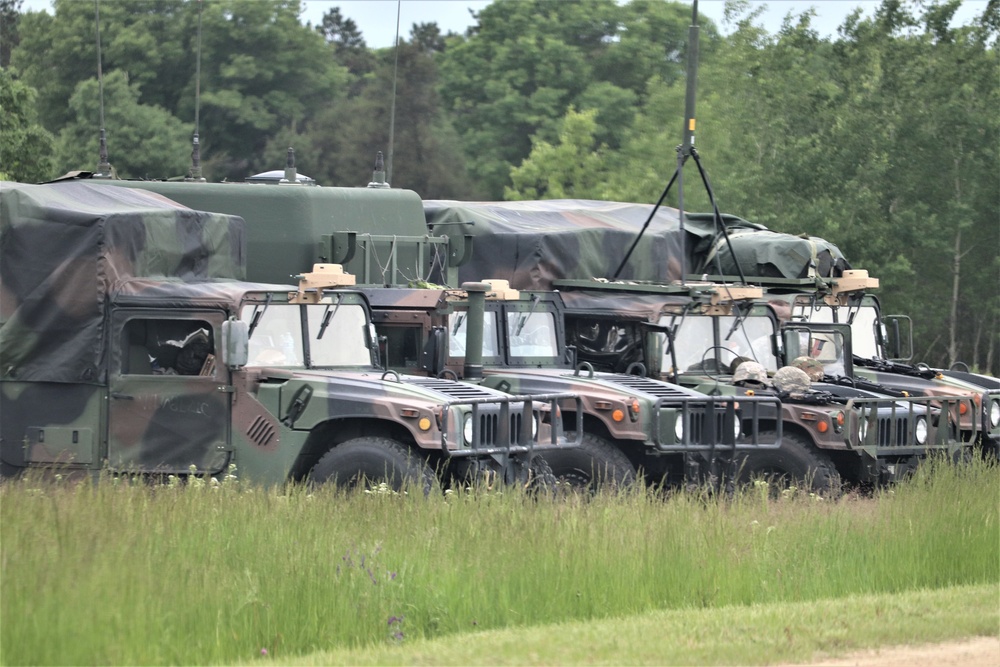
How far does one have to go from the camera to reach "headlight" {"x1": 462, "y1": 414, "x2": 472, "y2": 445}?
423 inches

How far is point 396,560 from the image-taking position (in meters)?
8.40

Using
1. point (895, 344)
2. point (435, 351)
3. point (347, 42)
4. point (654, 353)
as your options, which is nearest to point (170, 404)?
point (435, 351)

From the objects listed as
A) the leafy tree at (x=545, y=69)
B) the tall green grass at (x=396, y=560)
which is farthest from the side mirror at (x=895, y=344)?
the leafy tree at (x=545, y=69)

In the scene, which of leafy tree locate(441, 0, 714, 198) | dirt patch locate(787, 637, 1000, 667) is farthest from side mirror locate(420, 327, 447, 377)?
leafy tree locate(441, 0, 714, 198)

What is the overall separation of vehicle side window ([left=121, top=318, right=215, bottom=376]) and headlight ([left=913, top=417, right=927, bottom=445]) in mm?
5894

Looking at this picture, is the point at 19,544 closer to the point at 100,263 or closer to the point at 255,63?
the point at 100,263

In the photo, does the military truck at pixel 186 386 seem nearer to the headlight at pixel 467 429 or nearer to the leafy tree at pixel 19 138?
the headlight at pixel 467 429

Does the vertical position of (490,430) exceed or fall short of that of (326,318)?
it falls short

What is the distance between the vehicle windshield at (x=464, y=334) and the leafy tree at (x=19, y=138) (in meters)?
11.3

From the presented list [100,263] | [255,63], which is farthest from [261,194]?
[255,63]

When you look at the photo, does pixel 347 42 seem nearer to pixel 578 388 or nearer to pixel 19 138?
pixel 19 138

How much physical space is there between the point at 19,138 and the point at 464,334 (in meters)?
12.5

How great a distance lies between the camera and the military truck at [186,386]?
10.8 metres

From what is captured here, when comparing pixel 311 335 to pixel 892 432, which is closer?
pixel 311 335
